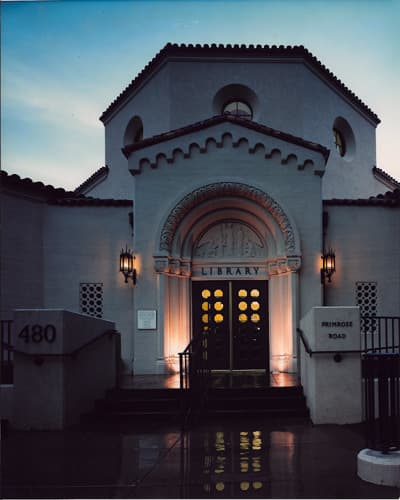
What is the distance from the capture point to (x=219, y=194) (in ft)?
45.0

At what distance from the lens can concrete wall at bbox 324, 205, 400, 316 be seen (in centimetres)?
1395

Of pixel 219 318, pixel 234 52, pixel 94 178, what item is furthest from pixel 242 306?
pixel 234 52

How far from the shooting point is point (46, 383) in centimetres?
891

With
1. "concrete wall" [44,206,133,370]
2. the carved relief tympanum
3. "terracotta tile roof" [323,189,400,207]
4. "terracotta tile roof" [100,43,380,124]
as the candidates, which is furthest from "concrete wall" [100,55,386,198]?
the carved relief tympanum

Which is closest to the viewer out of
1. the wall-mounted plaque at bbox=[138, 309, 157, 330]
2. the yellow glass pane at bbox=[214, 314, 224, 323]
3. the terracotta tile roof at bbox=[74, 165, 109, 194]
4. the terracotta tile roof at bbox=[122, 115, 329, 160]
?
the wall-mounted plaque at bbox=[138, 309, 157, 330]

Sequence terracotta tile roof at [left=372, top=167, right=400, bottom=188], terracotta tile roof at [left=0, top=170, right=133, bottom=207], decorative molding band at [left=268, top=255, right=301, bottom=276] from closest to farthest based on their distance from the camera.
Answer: decorative molding band at [left=268, top=255, right=301, bottom=276]
terracotta tile roof at [left=0, top=170, right=133, bottom=207]
terracotta tile roof at [left=372, top=167, right=400, bottom=188]

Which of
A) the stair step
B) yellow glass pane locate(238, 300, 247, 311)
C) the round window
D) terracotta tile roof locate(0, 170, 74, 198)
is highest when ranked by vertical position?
the round window

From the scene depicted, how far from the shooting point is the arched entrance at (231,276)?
13.4 metres

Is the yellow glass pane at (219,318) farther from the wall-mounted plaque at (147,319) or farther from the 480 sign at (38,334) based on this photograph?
the 480 sign at (38,334)

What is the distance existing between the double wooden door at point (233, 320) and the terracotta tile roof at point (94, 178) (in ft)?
23.1

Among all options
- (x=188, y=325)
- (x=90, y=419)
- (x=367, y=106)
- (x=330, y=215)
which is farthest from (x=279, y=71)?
(x=90, y=419)

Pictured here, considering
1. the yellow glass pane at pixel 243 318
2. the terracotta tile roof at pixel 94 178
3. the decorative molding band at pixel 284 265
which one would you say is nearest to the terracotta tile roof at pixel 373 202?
the decorative molding band at pixel 284 265

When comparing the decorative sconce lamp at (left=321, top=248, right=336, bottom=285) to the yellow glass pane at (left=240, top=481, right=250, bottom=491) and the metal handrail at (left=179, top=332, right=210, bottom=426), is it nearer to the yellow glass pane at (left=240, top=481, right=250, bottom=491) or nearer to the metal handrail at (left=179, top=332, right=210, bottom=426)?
the metal handrail at (left=179, top=332, right=210, bottom=426)

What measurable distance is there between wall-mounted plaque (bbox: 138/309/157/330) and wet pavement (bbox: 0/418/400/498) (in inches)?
175
